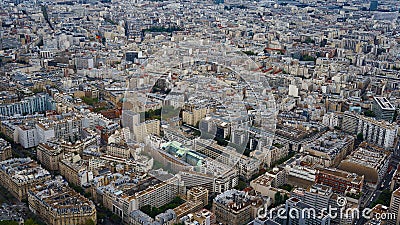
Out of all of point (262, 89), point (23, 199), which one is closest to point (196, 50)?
point (262, 89)

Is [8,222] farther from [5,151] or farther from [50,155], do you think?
[5,151]

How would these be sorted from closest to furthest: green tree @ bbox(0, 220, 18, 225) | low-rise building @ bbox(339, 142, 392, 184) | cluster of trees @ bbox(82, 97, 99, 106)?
1. green tree @ bbox(0, 220, 18, 225)
2. low-rise building @ bbox(339, 142, 392, 184)
3. cluster of trees @ bbox(82, 97, 99, 106)

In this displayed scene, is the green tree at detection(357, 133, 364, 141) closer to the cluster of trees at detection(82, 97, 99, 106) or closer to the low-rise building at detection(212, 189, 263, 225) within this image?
the low-rise building at detection(212, 189, 263, 225)

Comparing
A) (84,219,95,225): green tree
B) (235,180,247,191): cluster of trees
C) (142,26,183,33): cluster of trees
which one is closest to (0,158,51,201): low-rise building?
(84,219,95,225): green tree

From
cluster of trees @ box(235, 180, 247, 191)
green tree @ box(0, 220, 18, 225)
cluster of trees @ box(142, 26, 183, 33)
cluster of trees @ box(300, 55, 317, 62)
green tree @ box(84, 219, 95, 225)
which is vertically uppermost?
cluster of trees @ box(142, 26, 183, 33)

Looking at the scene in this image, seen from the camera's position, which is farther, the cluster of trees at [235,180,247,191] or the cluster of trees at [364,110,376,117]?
the cluster of trees at [364,110,376,117]

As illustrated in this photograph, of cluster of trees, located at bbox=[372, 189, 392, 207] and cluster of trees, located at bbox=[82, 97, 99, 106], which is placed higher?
cluster of trees, located at bbox=[82, 97, 99, 106]

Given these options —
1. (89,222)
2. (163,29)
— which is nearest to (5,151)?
(89,222)

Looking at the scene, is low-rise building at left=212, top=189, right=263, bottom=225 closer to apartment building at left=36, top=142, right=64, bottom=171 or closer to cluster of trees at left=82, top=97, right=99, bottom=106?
apartment building at left=36, top=142, right=64, bottom=171

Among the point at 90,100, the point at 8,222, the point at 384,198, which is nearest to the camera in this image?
the point at 8,222

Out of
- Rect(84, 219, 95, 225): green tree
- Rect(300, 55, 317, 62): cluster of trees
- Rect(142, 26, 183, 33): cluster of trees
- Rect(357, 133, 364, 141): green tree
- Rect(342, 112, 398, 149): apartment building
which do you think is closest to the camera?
Rect(84, 219, 95, 225): green tree
